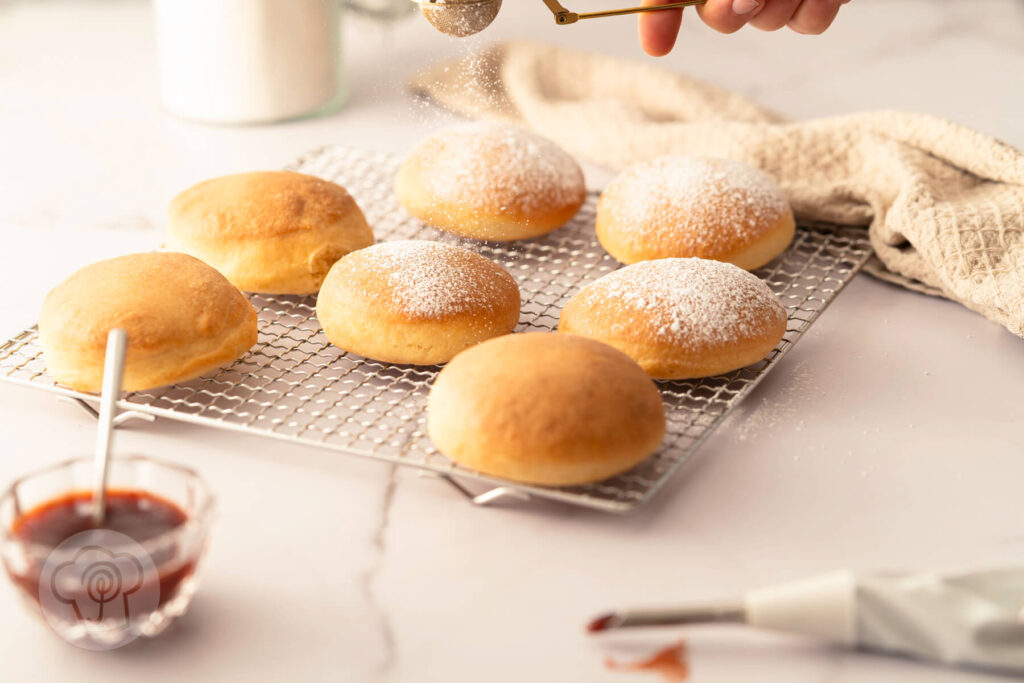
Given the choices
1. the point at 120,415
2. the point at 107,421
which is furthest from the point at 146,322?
the point at 107,421

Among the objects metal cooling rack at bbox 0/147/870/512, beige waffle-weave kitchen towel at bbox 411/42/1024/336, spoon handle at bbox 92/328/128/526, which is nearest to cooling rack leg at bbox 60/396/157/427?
metal cooling rack at bbox 0/147/870/512

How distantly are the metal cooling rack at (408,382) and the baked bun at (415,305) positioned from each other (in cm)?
4

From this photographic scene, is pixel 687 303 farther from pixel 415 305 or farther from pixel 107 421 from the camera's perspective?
pixel 107 421

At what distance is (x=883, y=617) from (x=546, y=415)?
0.34 m

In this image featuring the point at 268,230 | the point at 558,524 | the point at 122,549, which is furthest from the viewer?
the point at 268,230

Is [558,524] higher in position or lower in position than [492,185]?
lower

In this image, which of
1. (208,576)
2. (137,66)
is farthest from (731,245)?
(137,66)

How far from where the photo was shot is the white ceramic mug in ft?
6.29

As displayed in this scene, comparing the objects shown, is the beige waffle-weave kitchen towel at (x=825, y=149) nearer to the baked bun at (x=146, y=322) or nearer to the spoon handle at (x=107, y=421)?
the baked bun at (x=146, y=322)

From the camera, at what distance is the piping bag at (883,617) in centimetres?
90

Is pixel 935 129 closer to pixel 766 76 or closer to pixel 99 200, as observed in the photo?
pixel 766 76

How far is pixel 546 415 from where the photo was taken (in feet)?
3.49

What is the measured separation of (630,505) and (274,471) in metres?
0.37

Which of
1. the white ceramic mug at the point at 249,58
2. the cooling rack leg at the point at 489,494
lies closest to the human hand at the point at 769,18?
the white ceramic mug at the point at 249,58
